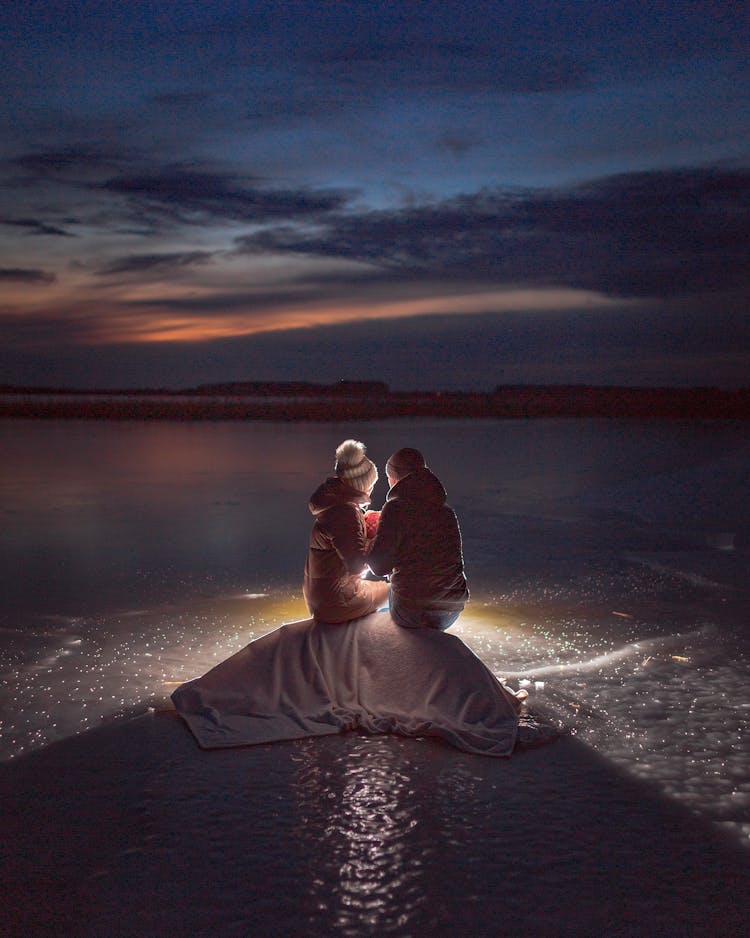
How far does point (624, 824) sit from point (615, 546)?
9.68 metres

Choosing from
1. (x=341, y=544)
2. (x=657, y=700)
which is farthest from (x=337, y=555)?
(x=657, y=700)

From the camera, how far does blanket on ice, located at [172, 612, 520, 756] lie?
6016 mm

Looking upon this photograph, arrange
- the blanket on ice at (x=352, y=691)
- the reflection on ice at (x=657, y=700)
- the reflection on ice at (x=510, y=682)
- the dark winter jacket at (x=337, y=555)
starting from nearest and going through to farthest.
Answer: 1. the reflection on ice at (x=510, y=682)
2. the reflection on ice at (x=657, y=700)
3. the blanket on ice at (x=352, y=691)
4. the dark winter jacket at (x=337, y=555)

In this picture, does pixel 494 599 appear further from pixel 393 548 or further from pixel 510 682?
pixel 393 548

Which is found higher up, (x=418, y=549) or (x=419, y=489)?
(x=419, y=489)

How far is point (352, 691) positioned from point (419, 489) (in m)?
1.39

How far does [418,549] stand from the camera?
642 centimetres

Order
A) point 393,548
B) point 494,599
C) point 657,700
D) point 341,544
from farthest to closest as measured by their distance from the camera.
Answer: point 494,599 → point 657,700 → point 341,544 → point 393,548

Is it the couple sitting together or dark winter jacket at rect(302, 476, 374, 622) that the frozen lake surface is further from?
dark winter jacket at rect(302, 476, 374, 622)

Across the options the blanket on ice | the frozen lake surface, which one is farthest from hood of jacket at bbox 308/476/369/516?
the frozen lake surface

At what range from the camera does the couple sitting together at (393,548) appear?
250 inches

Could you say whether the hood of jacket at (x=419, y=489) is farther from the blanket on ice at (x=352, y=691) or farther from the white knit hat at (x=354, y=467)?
the blanket on ice at (x=352, y=691)

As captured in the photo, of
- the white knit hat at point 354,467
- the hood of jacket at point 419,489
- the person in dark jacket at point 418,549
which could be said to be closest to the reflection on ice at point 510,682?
the person in dark jacket at point 418,549

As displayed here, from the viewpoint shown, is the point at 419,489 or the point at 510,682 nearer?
the point at 419,489
